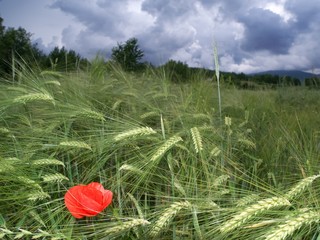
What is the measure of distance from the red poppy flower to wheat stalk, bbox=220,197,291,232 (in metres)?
0.45

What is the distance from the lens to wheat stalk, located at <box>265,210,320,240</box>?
91cm

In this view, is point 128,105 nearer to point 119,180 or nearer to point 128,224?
point 119,180

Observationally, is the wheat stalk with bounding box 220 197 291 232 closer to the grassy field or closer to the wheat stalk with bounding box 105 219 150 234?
the grassy field

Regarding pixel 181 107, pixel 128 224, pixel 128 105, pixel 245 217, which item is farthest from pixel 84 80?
pixel 245 217

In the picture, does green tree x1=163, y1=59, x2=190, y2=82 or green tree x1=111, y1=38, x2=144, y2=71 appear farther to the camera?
green tree x1=111, y1=38, x2=144, y2=71

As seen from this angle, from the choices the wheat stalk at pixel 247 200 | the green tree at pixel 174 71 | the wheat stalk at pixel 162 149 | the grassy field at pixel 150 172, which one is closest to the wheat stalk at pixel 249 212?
the grassy field at pixel 150 172

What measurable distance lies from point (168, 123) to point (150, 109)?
34 cm

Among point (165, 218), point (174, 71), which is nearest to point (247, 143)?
point (165, 218)

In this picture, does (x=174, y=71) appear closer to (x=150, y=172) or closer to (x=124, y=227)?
(x=150, y=172)

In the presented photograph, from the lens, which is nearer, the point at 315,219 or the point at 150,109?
the point at 315,219

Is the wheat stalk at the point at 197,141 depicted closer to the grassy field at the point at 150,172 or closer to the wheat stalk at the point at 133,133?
the grassy field at the point at 150,172

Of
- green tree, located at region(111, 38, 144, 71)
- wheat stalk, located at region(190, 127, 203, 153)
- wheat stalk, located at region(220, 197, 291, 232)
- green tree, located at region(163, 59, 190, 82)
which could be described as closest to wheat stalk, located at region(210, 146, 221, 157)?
wheat stalk, located at region(190, 127, 203, 153)

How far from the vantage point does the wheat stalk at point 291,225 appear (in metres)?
0.91

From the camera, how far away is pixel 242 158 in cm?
191
